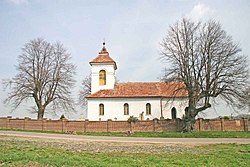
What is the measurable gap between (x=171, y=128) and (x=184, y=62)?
9489 millimetres

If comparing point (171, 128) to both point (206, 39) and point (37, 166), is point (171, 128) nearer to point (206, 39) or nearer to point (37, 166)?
point (206, 39)

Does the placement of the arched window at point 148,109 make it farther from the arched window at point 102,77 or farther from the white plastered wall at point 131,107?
the arched window at point 102,77

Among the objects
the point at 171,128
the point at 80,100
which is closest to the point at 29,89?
the point at 80,100

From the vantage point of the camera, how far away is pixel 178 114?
141 ft

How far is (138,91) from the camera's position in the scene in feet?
146

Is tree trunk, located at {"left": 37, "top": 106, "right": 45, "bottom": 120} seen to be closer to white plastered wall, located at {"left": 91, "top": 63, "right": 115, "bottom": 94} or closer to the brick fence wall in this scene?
the brick fence wall

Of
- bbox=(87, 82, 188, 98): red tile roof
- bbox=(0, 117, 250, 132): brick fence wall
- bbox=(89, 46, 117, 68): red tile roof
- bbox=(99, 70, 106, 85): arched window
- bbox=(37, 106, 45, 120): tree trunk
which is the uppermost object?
bbox=(89, 46, 117, 68): red tile roof

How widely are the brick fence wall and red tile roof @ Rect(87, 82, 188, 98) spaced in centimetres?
618

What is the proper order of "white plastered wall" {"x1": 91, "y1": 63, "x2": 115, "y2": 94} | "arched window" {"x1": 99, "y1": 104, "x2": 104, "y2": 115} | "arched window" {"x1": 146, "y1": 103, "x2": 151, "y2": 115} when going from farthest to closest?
"white plastered wall" {"x1": 91, "y1": 63, "x2": 115, "y2": 94}, "arched window" {"x1": 99, "y1": 104, "x2": 104, "y2": 115}, "arched window" {"x1": 146, "y1": 103, "x2": 151, "y2": 115}

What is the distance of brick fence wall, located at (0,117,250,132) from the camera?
122 ft

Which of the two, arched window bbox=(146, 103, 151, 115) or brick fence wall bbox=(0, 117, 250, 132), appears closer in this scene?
brick fence wall bbox=(0, 117, 250, 132)

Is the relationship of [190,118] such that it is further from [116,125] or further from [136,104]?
[136,104]

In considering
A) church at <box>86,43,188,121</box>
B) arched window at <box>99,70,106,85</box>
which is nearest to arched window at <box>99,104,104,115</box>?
church at <box>86,43,188,121</box>

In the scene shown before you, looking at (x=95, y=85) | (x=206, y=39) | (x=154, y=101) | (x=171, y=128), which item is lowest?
(x=171, y=128)
